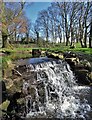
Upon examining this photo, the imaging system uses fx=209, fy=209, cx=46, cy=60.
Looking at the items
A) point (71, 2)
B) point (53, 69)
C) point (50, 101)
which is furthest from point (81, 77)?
point (71, 2)

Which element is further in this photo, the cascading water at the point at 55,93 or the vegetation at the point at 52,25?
the vegetation at the point at 52,25

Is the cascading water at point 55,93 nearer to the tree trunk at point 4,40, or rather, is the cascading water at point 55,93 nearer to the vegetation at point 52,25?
the vegetation at point 52,25

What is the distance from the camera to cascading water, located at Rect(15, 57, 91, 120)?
902 cm

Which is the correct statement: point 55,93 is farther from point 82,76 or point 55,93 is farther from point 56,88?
point 82,76

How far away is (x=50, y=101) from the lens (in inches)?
400

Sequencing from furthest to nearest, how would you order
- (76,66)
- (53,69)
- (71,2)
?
1. (71,2)
2. (76,66)
3. (53,69)

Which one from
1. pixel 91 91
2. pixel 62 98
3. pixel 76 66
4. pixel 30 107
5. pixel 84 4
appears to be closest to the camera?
pixel 30 107

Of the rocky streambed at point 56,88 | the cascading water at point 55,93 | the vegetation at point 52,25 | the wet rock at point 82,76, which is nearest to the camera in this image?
the cascading water at point 55,93

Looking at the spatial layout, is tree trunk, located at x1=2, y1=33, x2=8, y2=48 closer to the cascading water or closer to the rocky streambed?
the rocky streambed

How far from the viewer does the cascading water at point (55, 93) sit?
29.6 ft

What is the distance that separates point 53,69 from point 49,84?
7.71 feet

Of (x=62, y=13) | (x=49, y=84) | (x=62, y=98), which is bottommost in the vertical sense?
A: (x=62, y=98)

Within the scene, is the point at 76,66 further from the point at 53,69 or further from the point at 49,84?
the point at 49,84

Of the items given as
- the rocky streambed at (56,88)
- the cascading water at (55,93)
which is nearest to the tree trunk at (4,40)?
the rocky streambed at (56,88)
